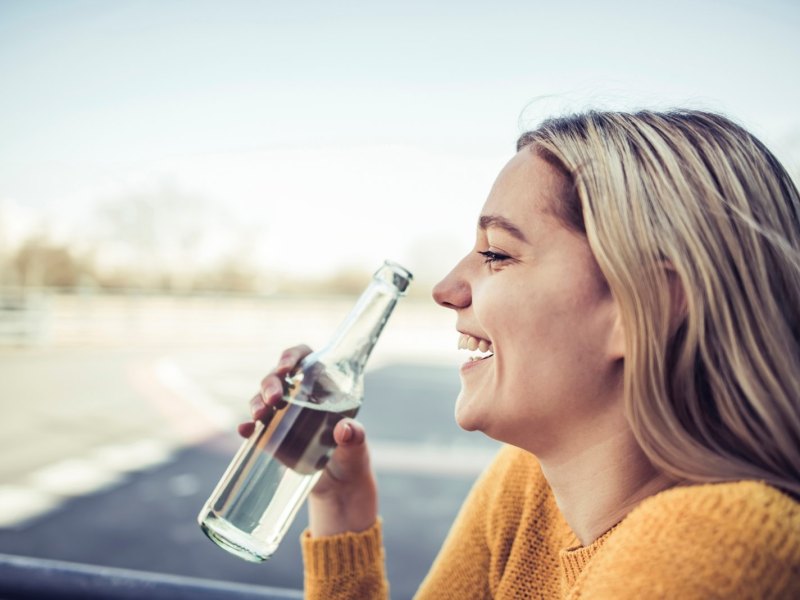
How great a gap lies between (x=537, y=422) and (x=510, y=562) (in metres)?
0.35

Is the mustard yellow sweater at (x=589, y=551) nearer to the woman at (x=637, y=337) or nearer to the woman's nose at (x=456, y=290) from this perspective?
the woman at (x=637, y=337)

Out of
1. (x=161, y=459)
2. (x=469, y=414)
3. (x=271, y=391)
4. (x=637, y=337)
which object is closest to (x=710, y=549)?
(x=637, y=337)

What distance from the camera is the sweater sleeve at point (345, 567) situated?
1285 mm

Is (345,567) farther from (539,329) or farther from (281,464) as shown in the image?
(539,329)

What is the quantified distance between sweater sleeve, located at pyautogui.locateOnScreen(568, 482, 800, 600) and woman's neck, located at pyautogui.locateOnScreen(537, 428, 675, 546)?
0.20m

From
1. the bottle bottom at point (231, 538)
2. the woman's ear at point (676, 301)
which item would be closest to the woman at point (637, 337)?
the woman's ear at point (676, 301)

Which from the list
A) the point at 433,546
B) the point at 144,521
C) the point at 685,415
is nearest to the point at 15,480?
the point at 144,521

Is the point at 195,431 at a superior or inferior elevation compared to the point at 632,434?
inferior

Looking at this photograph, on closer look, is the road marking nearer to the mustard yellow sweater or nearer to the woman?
the mustard yellow sweater

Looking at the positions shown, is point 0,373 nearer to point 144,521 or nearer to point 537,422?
point 144,521

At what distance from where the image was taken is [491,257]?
109cm

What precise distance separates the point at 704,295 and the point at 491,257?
0.33m

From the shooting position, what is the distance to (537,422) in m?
1.01

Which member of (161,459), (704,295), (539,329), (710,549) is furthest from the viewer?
(161,459)
